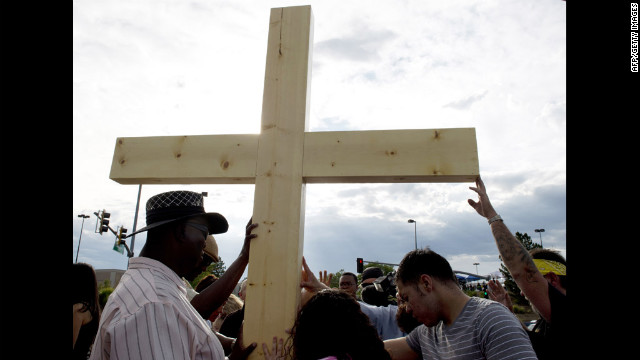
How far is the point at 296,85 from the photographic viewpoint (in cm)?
223

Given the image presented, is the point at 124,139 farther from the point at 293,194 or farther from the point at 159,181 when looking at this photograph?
the point at 293,194

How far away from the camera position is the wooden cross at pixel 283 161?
197cm

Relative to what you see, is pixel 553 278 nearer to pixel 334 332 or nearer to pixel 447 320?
pixel 447 320

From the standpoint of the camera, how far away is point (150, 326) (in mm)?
1415

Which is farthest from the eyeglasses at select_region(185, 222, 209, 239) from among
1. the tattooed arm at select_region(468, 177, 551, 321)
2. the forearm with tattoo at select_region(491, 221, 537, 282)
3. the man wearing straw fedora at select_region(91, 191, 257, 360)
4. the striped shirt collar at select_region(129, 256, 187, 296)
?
the forearm with tattoo at select_region(491, 221, 537, 282)

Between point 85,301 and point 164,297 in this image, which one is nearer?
point 164,297

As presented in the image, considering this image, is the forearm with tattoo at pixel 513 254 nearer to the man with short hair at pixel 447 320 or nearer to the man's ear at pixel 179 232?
the man with short hair at pixel 447 320

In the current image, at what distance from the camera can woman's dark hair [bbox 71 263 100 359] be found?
2688 millimetres

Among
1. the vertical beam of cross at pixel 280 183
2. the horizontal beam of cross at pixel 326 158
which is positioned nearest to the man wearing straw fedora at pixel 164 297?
the vertical beam of cross at pixel 280 183

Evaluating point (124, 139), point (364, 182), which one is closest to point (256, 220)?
point (364, 182)

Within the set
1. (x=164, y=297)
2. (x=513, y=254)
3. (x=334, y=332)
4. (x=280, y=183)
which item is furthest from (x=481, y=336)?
(x=164, y=297)

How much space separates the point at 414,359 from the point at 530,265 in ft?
3.24

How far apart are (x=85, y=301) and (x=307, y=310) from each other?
6.35ft
